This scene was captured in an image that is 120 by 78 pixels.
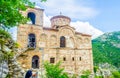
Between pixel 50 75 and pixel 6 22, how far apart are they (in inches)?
620

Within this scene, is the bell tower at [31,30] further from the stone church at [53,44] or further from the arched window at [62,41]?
the arched window at [62,41]

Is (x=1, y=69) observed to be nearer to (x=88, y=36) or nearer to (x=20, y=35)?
(x=20, y=35)

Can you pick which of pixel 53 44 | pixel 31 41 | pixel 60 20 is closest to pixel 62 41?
pixel 53 44

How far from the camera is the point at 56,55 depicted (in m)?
34.3

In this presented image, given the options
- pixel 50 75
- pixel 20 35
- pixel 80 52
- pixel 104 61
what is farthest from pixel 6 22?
pixel 104 61

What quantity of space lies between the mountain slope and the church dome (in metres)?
34.6

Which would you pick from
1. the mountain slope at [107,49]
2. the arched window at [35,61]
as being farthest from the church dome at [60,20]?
the mountain slope at [107,49]

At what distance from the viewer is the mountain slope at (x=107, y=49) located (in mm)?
73750

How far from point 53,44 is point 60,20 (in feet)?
20.5

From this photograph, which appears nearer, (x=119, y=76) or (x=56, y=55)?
(x=56, y=55)

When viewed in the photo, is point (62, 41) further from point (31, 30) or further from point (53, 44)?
point (31, 30)

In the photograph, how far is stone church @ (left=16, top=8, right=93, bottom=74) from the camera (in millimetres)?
31875

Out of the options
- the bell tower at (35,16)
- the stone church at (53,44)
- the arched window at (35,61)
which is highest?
the bell tower at (35,16)

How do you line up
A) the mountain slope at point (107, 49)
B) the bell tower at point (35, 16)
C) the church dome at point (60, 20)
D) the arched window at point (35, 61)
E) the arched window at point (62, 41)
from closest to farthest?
the arched window at point (35, 61)
the bell tower at point (35, 16)
the arched window at point (62, 41)
the church dome at point (60, 20)
the mountain slope at point (107, 49)
